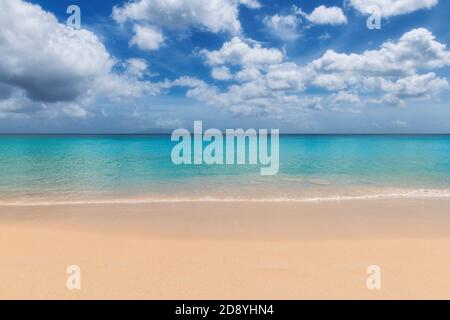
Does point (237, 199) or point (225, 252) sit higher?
point (237, 199)

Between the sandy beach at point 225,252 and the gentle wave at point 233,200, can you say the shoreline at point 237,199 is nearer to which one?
the gentle wave at point 233,200

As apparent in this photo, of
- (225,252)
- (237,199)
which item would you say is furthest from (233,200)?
(225,252)

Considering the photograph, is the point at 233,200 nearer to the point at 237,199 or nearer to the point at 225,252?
the point at 237,199

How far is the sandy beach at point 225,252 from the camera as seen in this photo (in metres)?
4.07

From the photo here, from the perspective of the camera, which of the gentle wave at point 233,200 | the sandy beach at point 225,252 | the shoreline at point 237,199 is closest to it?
the sandy beach at point 225,252

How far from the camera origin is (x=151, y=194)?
11891 millimetres

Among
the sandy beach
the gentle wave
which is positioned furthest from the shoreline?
the sandy beach

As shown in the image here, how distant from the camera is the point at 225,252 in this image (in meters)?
5.47

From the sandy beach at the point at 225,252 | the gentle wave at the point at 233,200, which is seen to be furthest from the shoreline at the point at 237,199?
the sandy beach at the point at 225,252

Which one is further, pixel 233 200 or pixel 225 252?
pixel 233 200

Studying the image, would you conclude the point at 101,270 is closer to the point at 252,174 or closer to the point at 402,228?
the point at 402,228

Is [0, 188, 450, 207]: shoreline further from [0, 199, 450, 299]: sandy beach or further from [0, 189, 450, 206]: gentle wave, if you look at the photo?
[0, 199, 450, 299]: sandy beach

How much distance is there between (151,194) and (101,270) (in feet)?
24.0
